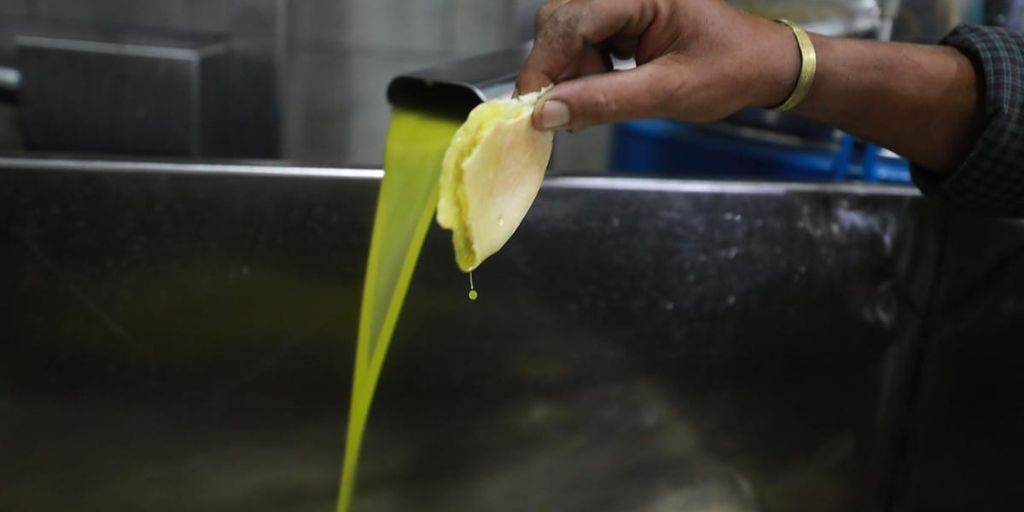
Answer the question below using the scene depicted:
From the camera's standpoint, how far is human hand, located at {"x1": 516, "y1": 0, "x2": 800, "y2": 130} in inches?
22.0

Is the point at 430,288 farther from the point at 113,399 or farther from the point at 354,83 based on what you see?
the point at 354,83

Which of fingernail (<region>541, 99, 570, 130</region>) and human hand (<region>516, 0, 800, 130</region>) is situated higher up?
human hand (<region>516, 0, 800, 130</region>)

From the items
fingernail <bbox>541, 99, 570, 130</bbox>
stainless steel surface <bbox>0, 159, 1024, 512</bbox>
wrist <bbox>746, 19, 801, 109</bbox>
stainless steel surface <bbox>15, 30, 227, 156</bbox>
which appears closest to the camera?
fingernail <bbox>541, 99, 570, 130</bbox>

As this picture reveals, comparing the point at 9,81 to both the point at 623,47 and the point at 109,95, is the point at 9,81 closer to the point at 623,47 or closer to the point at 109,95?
the point at 109,95

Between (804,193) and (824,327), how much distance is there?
0.49ft

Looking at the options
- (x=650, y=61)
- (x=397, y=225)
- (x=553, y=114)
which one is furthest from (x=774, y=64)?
(x=397, y=225)

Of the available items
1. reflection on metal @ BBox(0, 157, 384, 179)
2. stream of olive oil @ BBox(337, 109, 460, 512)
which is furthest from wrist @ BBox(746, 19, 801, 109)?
reflection on metal @ BBox(0, 157, 384, 179)

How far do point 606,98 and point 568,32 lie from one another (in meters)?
0.06

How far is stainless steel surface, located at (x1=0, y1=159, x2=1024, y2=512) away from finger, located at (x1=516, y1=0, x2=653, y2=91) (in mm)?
214

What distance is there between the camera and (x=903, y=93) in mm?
716

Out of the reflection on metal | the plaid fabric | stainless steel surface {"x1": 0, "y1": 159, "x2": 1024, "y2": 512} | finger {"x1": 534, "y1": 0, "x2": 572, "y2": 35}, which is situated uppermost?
finger {"x1": 534, "y1": 0, "x2": 572, "y2": 35}

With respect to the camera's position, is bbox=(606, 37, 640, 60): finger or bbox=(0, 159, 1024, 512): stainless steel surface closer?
bbox=(606, 37, 640, 60): finger

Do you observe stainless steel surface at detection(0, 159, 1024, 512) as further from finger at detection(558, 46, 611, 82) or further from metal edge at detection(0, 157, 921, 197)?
finger at detection(558, 46, 611, 82)

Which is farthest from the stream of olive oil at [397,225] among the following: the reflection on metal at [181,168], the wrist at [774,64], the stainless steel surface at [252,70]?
the stainless steel surface at [252,70]
